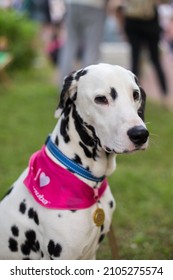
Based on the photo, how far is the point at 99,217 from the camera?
2.77 metres

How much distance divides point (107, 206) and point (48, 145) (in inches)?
18.5

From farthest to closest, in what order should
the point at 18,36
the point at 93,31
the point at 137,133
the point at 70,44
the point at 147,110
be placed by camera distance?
the point at 18,36 < the point at 147,110 < the point at 70,44 < the point at 93,31 < the point at 137,133

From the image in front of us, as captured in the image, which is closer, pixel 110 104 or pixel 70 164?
pixel 110 104

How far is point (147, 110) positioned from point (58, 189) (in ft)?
15.6

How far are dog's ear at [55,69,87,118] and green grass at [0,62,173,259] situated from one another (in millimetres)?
475

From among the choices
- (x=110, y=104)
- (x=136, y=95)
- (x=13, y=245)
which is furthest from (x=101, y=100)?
(x=13, y=245)

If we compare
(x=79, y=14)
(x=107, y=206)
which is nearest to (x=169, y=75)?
(x=79, y=14)

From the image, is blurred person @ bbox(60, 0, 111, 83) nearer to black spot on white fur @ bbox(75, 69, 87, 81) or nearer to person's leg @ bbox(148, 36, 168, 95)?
person's leg @ bbox(148, 36, 168, 95)

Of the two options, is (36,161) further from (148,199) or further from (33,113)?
(33,113)

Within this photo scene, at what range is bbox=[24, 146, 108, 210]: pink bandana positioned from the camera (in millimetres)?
2691

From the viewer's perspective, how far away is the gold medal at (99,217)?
2756mm

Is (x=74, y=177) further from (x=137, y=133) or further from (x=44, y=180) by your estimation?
(x=137, y=133)

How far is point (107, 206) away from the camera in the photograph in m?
2.89

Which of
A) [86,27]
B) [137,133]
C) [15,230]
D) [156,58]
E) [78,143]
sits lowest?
[156,58]
